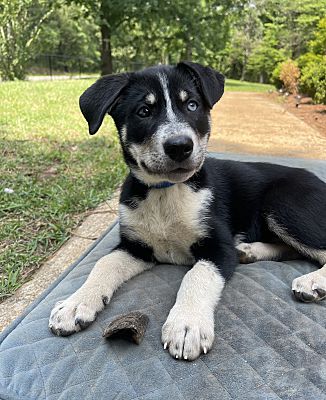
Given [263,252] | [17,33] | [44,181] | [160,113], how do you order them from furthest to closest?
[17,33], [44,181], [263,252], [160,113]

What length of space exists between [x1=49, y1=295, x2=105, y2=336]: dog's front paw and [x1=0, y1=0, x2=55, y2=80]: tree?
71.3 feet

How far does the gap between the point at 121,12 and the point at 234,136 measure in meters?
15.1

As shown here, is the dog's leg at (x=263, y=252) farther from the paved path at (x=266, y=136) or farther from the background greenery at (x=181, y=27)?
the background greenery at (x=181, y=27)

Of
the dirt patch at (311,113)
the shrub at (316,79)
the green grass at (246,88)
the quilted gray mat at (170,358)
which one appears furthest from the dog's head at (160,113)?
the green grass at (246,88)

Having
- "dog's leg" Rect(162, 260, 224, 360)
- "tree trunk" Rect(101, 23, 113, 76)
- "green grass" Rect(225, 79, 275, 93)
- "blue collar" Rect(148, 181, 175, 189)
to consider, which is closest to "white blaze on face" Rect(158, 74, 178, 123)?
"blue collar" Rect(148, 181, 175, 189)

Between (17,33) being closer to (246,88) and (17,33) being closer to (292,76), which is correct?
(246,88)

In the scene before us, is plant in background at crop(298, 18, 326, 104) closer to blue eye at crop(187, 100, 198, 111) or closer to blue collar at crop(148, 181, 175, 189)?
blue eye at crop(187, 100, 198, 111)

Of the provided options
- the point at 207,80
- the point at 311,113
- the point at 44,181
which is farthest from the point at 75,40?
the point at 207,80

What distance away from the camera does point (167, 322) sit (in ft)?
7.28

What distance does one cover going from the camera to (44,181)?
527 centimetres

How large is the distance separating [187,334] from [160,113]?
126cm

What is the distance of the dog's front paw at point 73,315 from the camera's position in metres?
2.34

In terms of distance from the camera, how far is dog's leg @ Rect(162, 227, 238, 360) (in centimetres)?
212

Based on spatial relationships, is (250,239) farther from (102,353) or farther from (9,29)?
(9,29)
